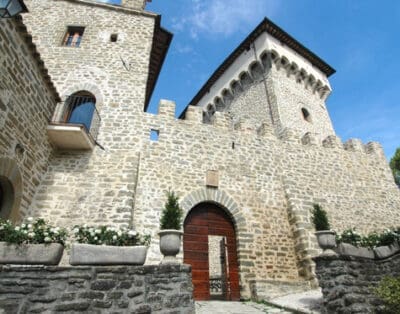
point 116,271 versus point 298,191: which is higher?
point 298,191

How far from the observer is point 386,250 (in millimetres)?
5684

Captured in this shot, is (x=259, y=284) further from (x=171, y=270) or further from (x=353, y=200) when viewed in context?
(x=353, y=200)

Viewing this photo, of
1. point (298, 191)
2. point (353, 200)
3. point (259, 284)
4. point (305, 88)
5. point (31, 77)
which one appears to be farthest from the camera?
point (305, 88)

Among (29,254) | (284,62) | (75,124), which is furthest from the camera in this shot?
(284,62)

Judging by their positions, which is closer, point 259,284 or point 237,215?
point 259,284

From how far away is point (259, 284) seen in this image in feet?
22.7

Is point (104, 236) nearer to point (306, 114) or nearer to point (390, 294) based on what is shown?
point (390, 294)

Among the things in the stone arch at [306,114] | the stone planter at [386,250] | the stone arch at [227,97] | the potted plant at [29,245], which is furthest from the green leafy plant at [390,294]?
the stone arch at [227,97]

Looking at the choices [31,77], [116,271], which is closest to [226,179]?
[116,271]

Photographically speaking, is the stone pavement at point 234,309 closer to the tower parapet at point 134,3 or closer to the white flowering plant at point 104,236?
the white flowering plant at point 104,236

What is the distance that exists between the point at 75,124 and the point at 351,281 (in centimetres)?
735

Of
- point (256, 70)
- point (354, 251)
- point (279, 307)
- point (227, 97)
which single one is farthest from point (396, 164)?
point (279, 307)

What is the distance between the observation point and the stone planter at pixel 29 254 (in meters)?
3.35

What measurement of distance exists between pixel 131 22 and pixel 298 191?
964cm
